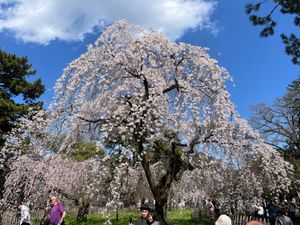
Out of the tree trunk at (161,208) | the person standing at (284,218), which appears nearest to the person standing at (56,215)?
the tree trunk at (161,208)

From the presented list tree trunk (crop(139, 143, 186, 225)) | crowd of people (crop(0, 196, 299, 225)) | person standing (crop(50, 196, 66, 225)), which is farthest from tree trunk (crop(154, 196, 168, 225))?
person standing (crop(50, 196, 66, 225))

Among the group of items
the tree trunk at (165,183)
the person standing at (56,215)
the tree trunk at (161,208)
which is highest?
the tree trunk at (165,183)

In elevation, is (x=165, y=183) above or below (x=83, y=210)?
above

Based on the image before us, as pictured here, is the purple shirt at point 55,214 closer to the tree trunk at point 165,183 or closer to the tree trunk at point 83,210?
the tree trunk at point 165,183

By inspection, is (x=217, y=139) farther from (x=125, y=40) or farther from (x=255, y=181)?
(x=125, y=40)

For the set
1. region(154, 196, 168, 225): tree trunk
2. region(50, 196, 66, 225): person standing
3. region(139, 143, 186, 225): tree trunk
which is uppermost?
region(139, 143, 186, 225): tree trunk

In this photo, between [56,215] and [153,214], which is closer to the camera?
[153,214]

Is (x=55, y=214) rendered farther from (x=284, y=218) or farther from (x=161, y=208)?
(x=284, y=218)

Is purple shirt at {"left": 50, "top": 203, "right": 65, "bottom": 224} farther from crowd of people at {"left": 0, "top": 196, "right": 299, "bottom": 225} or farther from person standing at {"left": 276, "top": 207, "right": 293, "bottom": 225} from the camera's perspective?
person standing at {"left": 276, "top": 207, "right": 293, "bottom": 225}

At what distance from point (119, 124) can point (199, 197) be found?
9329mm

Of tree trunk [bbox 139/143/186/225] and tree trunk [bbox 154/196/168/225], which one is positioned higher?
tree trunk [bbox 139/143/186/225]

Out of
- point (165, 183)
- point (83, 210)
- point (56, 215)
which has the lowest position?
point (56, 215)

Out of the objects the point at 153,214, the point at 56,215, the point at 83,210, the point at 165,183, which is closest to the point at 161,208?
the point at 165,183

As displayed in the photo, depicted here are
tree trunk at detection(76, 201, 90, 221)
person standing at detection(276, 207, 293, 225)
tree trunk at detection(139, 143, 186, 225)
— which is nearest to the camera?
person standing at detection(276, 207, 293, 225)
